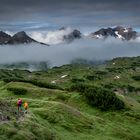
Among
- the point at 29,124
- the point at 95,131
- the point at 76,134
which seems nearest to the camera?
the point at 29,124

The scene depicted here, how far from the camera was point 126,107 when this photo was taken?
376 ft

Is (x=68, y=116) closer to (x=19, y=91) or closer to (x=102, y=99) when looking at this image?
(x=102, y=99)

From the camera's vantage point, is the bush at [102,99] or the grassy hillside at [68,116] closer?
the grassy hillside at [68,116]

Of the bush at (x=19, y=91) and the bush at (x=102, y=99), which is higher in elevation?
the bush at (x=19, y=91)

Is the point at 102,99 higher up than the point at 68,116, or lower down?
lower down

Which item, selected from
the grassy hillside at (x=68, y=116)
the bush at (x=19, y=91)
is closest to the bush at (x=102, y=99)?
the grassy hillside at (x=68, y=116)

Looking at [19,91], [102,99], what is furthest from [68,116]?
[19,91]

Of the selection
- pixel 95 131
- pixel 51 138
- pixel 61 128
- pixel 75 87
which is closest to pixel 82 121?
pixel 95 131

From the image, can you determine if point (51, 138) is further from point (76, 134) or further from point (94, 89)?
point (94, 89)

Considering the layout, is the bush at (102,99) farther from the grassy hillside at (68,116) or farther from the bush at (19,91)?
the bush at (19,91)

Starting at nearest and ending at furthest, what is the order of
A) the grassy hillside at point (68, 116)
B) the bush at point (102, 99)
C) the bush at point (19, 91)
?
the grassy hillside at point (68, 116) < the bush at point (102, 99) < the bush at point (19, 91)

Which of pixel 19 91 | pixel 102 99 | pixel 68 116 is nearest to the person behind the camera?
pixel 68 116

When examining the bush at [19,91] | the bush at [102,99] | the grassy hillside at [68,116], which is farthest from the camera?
the bush at [19,91]

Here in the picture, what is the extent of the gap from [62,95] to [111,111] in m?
15.2
